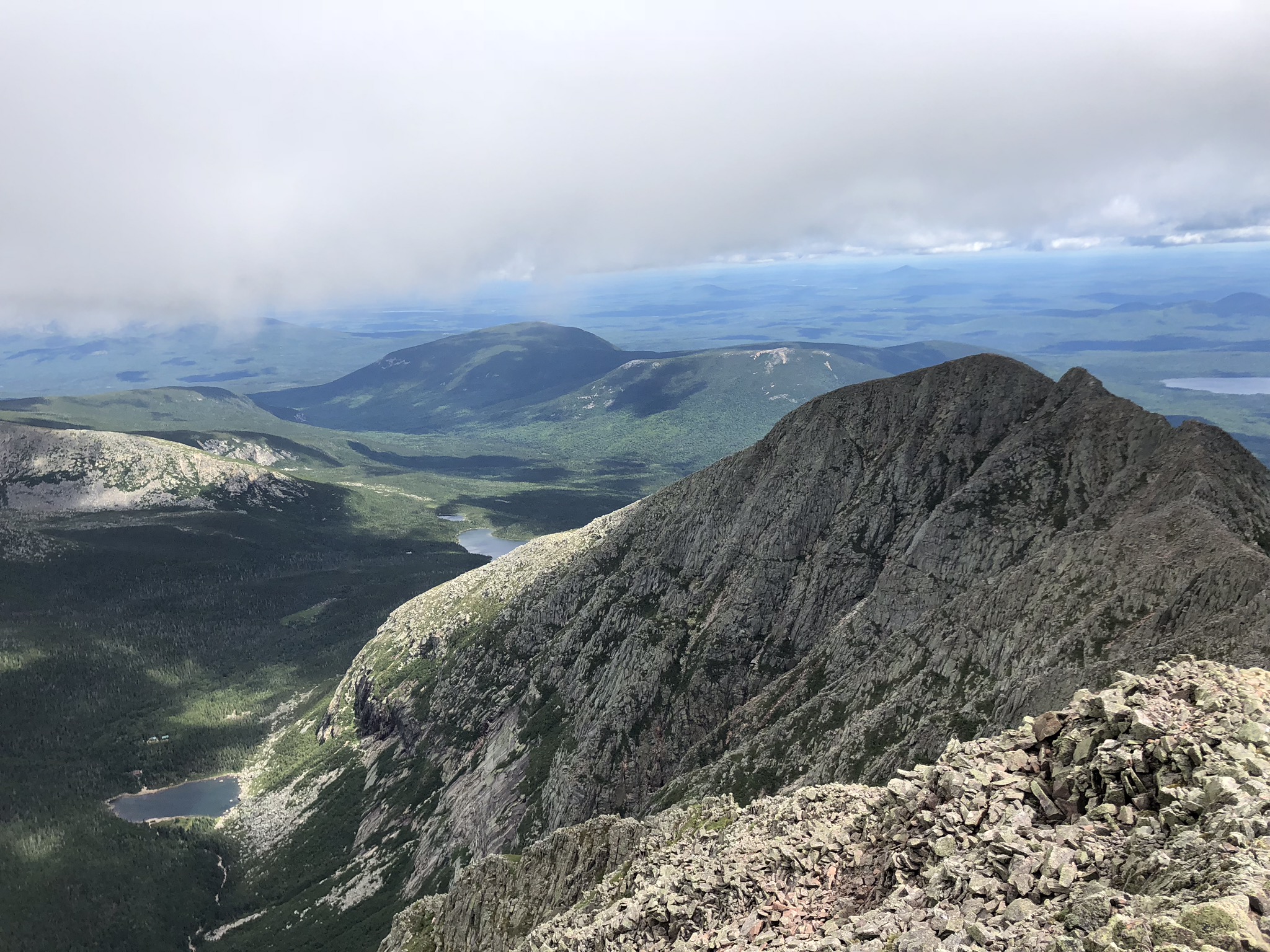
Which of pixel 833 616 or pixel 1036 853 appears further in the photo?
pixel 833 616

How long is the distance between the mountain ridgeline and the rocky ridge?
2963cm

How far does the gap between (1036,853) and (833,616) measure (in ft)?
303

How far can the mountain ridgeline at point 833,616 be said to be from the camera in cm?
7281

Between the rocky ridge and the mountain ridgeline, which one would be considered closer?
the rocky ridge

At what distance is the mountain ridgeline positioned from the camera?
2867 inches

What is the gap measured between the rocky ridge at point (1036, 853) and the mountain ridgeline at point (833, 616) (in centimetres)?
2963

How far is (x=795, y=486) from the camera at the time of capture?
452 ft

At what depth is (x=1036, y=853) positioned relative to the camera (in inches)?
1120

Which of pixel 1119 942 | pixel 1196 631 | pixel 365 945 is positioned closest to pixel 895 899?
pixel 1119 942

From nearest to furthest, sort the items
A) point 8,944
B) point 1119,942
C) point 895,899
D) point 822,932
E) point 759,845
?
point 1119,942 → point 895,899 → point 822,932 → point 759,845 → point 8,944

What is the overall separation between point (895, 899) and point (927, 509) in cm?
9472

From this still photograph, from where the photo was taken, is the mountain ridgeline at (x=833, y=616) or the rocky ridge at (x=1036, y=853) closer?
the rocky ridge at (x=1036, y=853)

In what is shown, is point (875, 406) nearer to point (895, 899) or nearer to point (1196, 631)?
point (1196, 631)

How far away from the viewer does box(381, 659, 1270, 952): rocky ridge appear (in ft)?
76.9
